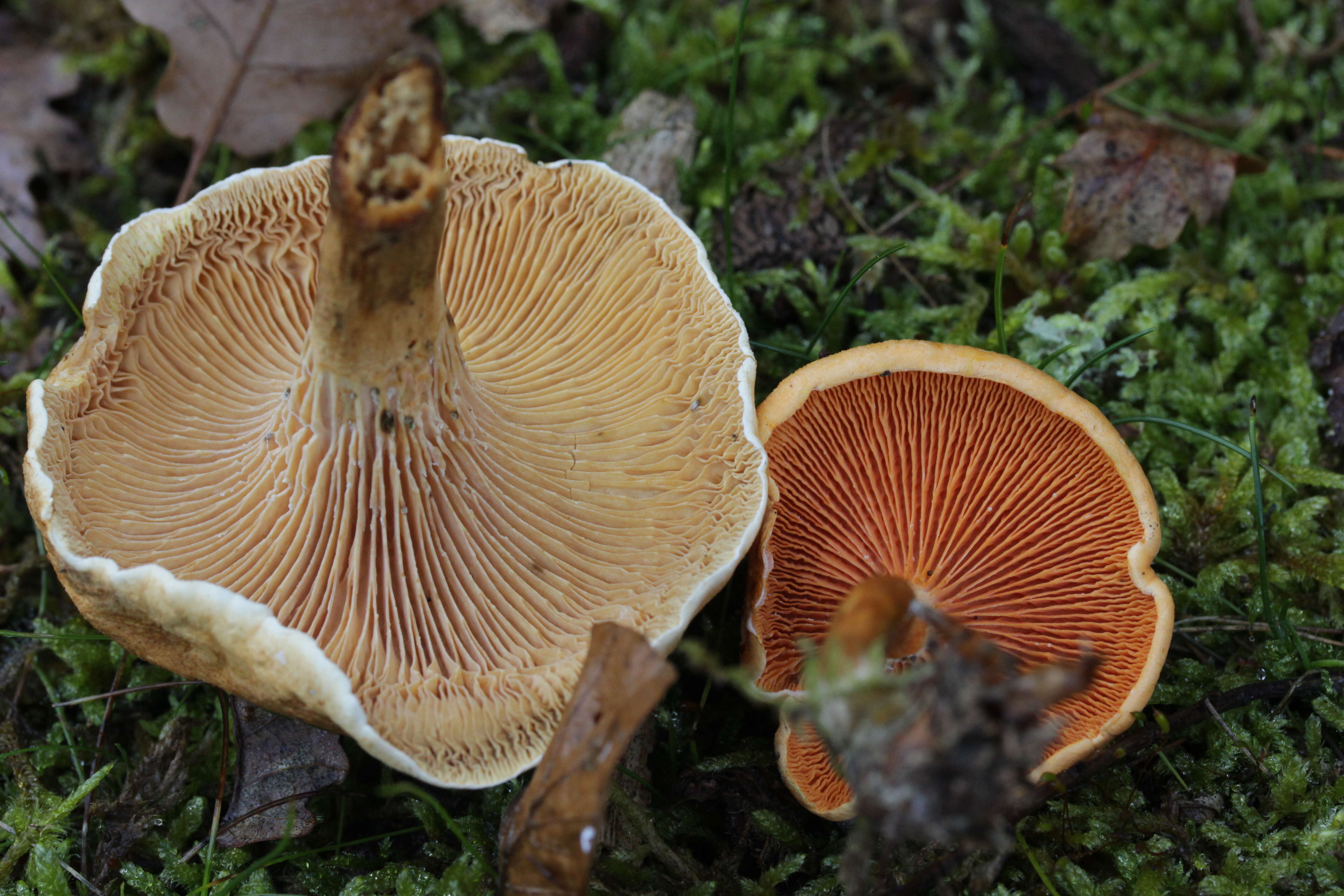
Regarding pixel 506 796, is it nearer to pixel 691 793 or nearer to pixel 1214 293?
pixel 691 793

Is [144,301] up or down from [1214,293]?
up

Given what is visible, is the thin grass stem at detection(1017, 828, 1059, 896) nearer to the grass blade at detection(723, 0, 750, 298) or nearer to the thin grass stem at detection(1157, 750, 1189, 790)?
the thin grass stem at detection(1157, 750, 1189, 790)

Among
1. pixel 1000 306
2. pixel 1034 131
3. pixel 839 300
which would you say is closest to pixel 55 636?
pixel 839 300

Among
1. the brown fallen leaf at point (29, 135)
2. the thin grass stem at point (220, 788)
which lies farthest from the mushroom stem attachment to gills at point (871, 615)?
the brown fallen leaf at point (29, 135)

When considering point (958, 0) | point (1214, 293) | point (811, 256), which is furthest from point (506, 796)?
point (958, 0)

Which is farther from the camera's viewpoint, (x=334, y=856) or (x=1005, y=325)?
(x=1005, y=325)

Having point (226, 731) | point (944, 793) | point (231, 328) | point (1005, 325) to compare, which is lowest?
point (226, 731)
